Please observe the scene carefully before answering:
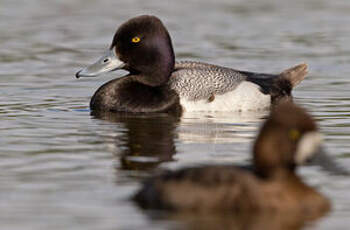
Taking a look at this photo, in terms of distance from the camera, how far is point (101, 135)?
9406 millimetres

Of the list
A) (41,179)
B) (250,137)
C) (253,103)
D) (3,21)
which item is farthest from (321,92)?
(3,21)

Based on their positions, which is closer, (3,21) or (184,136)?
(184,136)

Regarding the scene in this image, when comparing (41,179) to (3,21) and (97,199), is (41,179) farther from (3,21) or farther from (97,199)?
(3,21)

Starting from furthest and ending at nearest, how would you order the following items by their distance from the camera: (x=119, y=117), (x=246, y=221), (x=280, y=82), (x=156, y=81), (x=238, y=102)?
(x=280, y=82), (x=238, y=102), (x=156, y=81), (x=119, y=117), (x=246, y=221)

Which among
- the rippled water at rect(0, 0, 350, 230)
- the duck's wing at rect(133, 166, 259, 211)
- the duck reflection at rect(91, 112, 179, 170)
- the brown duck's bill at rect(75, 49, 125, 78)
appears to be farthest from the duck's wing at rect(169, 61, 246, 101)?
the duck's wing at rect(133, 166, 259, 211)

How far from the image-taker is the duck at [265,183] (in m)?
6.31

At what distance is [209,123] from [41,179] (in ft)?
10.6

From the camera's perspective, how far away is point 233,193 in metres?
6.30

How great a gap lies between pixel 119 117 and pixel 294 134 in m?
4.44

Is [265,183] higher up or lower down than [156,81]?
higher up

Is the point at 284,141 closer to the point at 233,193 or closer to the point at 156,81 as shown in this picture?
the point at 233,193

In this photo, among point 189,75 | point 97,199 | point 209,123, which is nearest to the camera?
point 97,199

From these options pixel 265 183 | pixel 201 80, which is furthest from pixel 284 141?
pixel 201 80

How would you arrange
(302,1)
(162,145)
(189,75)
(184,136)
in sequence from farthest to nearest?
(302,1) < (189,75) < (184,136) < (162,145)
